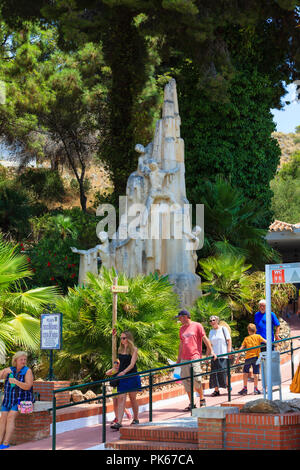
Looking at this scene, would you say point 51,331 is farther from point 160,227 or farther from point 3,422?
point 160,227

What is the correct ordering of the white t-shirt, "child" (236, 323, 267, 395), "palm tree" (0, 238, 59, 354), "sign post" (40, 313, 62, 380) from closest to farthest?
"sign post" (40, 313, 62, 380), "child" (236, 323, 267, 395), "palm tree" (0, 238, 59, 354), the white t-shirt

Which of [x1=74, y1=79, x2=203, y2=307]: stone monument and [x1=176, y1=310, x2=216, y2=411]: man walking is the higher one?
[x1=74, y1=79, x2=203, y2=307]: stone monument

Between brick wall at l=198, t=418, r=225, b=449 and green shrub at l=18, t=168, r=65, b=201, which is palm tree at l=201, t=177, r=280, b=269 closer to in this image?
brick wall at l=198, t=418, r=225, b=449

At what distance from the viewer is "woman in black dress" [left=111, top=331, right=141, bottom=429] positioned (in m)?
10.6

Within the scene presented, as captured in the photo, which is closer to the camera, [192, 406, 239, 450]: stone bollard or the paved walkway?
[192, 406, 239, 450]: stone bollard

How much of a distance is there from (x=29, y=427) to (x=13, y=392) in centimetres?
69

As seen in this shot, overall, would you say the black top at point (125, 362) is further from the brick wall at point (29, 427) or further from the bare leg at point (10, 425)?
the bare leg at point (10, 425)

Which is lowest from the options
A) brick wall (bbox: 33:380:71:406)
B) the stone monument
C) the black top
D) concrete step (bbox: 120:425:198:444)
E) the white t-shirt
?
concrete step (bbox: 120:425:198:444)

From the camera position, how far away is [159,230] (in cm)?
1977

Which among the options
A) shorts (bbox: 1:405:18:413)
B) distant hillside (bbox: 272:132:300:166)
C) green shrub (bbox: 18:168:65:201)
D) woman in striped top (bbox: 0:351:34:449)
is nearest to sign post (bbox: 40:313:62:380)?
woman in striped top (bbox: 0:351:34:449)

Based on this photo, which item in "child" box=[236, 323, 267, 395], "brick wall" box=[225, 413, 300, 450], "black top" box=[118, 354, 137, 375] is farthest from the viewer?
"child" box=[236, 323, 267, 395]

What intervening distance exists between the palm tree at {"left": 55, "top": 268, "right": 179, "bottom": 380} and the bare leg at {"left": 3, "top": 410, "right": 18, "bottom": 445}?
13.4 ft
